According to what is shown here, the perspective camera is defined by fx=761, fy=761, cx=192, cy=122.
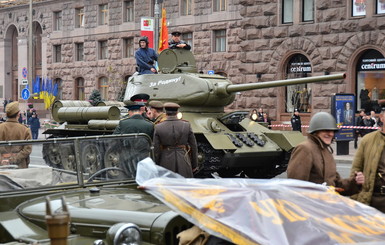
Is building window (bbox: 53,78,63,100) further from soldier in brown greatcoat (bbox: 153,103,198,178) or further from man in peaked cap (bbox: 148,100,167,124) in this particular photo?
soldier in brown greatcoat (bbox: 153,103,198,178)

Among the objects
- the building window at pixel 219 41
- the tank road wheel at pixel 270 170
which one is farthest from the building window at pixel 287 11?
the tank road wheel at pixel 270 170

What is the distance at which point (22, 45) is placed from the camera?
152 feet

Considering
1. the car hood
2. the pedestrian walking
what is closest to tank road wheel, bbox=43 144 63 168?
the car hood

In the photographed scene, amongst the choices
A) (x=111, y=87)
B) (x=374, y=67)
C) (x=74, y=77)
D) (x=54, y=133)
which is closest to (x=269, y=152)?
(x=54, y=133)

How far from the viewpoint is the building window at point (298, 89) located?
27.8 metres

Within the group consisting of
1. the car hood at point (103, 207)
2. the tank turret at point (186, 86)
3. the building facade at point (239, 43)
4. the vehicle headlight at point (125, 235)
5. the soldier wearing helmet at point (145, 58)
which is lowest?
the vehicle headlight at point (125, 235)

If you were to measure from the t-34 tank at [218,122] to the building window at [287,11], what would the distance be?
1303 centimetres

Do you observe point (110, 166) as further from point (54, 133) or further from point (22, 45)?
point (22, 45)

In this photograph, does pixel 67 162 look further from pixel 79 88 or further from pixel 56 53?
pixel 56 53

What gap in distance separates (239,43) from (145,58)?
1560 cm

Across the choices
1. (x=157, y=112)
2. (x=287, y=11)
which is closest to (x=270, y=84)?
(x=157, y=112)

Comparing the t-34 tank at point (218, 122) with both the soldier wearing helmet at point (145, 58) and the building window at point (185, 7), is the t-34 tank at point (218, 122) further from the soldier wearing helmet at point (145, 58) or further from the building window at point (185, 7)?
the building window at point (185, 7)

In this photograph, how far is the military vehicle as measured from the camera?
44.5 ft

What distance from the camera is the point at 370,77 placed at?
26141 mm
